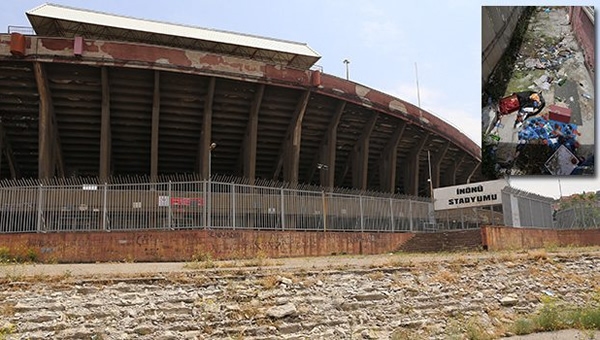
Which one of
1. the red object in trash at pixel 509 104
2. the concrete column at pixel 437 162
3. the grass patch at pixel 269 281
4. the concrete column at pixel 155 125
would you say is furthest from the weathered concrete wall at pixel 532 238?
the concrete column at pixel 155 125

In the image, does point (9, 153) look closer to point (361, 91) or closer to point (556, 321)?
point (361, 91)

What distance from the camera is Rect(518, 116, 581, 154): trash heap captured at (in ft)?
84.5

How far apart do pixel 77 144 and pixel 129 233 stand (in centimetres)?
1319

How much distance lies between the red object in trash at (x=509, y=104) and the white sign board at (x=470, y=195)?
3620 mm

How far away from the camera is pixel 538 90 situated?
2634 centimetres

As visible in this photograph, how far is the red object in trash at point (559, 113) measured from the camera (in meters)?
25.8

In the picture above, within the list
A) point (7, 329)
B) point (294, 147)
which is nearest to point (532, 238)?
point (294, 147)

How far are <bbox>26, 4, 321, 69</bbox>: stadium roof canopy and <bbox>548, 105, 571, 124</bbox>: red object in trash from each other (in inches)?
483

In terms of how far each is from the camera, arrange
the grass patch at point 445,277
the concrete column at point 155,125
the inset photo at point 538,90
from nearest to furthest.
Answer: the grass patch at point 445,277
the concrete column at point 155,125
the inset photo at point 538,90

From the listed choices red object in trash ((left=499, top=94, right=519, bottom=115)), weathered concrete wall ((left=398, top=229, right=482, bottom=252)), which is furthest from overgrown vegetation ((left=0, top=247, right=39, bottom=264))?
red object in trash ((left=499, top=94, right=519, bottom=115))

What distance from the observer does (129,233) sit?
17.6 metres

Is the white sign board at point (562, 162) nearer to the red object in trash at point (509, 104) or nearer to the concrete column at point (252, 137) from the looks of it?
the red object in trash at point (509, 104)

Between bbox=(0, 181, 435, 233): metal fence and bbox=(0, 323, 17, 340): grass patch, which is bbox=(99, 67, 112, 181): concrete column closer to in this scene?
bbox=(0, 181, 435, 233): metal fence

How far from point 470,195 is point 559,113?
539 centimetres
